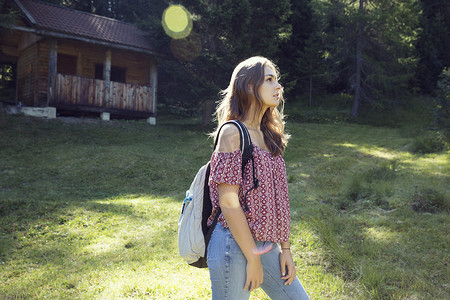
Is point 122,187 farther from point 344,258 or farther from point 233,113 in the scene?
point 233,113

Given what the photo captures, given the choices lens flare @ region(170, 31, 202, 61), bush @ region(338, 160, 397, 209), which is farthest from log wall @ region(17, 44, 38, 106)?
bush @ region(338, 160, 397, 209)

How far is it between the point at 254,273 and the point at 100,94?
1661 cm

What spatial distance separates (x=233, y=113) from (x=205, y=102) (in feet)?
52.1

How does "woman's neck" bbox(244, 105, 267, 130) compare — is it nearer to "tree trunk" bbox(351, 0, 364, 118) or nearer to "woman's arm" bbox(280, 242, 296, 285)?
"woman's arm" bbox(280, 242, 296, 285)

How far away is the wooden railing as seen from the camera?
1606 cm

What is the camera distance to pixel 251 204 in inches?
77.9

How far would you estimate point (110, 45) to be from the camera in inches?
666

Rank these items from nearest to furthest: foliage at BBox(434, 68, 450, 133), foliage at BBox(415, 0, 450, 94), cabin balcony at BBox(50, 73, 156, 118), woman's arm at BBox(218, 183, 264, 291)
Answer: woman's arm at BBox(218, 183, 264, 291) < foliage at BBox(434, 68, 450, 133) < cabin balcony at BBox(50, 73, 156, 118) < foliage at BBox(415, 0, 450, 94)

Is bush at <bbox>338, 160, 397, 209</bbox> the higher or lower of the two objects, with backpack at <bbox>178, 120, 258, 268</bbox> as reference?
lower

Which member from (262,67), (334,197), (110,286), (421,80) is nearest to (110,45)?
(334,197)

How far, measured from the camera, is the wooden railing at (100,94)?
16062 mm

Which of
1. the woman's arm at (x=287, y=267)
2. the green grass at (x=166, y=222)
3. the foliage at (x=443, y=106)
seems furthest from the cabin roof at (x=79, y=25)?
the woman's arm at (x=287, y=267)

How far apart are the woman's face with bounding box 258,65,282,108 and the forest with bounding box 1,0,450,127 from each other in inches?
565

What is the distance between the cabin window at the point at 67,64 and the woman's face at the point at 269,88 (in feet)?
65.6
